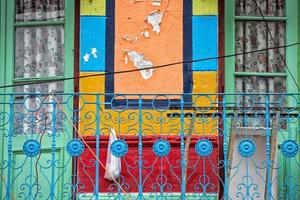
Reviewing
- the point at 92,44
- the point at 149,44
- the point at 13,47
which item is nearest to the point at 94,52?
the point at 92,44

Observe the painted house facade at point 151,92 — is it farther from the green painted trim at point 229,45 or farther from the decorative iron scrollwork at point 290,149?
the decorative iron scrollwork at point 290,149

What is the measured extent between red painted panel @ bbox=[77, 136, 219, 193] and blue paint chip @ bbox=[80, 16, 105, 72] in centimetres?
82

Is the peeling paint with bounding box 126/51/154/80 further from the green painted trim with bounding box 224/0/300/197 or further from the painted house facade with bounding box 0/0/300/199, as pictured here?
the green painted trim with bounding box 224/0/300/197

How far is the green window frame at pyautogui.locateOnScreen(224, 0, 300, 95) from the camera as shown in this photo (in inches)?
373

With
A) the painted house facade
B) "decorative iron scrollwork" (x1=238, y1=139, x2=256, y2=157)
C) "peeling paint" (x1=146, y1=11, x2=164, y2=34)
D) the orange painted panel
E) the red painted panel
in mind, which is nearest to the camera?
"decorative iron scrollwork" (x1=238, y1=139, x2=256, y2=157)

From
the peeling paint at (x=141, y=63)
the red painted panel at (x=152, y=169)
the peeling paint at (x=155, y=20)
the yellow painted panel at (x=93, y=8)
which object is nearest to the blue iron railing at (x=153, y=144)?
the red painted panel at (x=152, y=169)

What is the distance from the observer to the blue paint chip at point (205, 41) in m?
9.34

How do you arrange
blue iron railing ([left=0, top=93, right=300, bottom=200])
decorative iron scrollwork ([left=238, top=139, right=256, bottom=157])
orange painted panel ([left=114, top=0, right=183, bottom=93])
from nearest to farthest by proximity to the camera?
decorative iron scrollwork ([left=238, top=139, right=256, bottom=157])
blue iron railing ([left=0, top=93, right=300, bottom=200])
orange painted panel ([left=114, top=0, right=183, bottom=93])

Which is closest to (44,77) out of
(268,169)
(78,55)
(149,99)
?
(78,55)

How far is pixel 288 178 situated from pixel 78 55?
8.51 feet

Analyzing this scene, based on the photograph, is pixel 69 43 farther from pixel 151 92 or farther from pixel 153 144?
pixel 153 144

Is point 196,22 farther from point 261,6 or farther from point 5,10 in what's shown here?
point 5,10

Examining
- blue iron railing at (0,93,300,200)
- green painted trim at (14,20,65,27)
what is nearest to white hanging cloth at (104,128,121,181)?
blue iron railing at (0,93,300,200)

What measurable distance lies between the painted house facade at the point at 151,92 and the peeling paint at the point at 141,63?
1 centimetres
